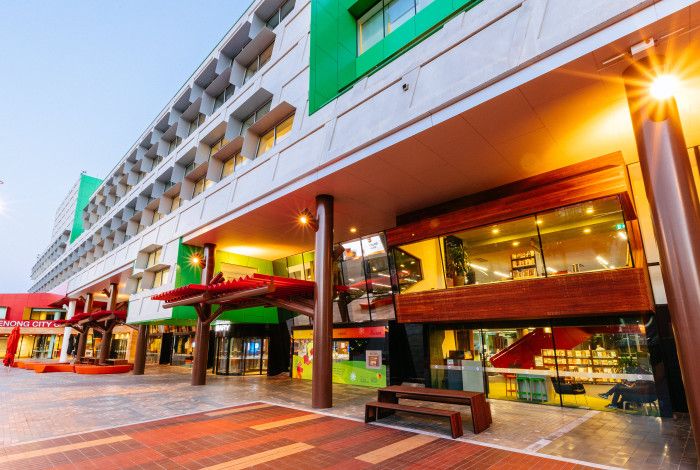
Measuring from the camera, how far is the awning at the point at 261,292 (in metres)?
11.0

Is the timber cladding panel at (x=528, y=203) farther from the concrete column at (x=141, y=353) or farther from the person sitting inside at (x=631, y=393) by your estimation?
the concrete column at (x=141, y=353)

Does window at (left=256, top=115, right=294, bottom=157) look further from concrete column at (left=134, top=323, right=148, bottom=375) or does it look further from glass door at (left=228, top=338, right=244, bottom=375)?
concrete column at (left=134, top=323, right=148, bottom=375)

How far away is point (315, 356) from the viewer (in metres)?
10.5

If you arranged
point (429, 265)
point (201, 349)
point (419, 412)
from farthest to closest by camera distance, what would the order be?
point (201, 349) < point (429, 265) < point (419, 412)

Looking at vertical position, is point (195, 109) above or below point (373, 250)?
above

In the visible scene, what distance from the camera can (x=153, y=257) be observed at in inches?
814

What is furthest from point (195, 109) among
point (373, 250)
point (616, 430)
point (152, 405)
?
point (616, 430)

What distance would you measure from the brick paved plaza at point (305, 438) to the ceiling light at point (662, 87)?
17.7 ft

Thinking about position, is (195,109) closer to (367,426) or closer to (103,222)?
(103,222)

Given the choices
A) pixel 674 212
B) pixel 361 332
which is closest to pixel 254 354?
pixel 361 332

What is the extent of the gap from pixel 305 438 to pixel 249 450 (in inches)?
45.2

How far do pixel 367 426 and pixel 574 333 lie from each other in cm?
635

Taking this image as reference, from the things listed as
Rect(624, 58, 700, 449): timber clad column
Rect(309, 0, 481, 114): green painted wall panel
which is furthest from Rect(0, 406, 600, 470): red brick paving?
Rect(309, 0, 481, 114): green painted wall panel

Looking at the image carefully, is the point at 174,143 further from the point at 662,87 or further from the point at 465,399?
the point at 662,87
